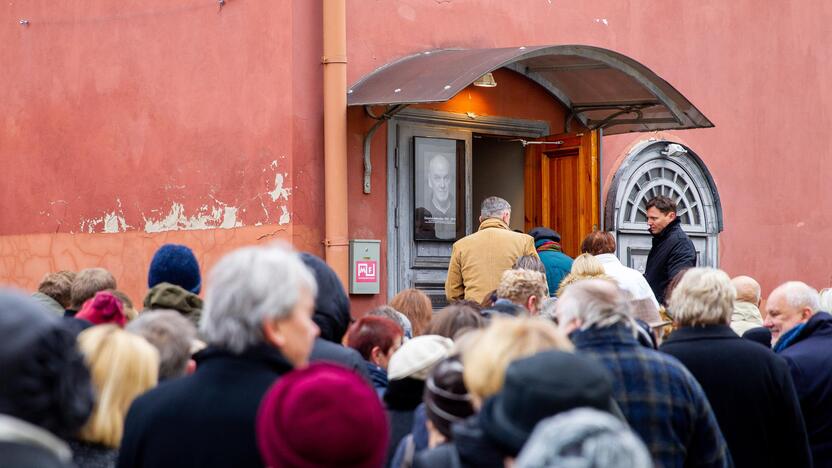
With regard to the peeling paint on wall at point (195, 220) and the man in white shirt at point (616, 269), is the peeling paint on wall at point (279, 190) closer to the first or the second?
the peeling paint on wall at point (195, 220)

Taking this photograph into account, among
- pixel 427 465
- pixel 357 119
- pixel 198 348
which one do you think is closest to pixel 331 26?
pixel 357 119

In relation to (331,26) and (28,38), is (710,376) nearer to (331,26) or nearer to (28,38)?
(331,26)

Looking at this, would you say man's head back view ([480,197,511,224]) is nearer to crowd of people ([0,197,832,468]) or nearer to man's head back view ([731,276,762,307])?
man's head back view ([731,276,762,307])

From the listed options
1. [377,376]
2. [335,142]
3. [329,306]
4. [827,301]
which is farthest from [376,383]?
[335,142]

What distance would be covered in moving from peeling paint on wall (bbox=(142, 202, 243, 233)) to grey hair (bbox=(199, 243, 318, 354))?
22.0ft

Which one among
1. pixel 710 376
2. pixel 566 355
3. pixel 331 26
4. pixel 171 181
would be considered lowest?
pixel 710 376

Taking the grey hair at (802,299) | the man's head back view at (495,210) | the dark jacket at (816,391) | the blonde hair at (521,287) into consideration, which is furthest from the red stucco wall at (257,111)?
the dark jacket at (816,391)

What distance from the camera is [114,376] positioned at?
12.3 feet

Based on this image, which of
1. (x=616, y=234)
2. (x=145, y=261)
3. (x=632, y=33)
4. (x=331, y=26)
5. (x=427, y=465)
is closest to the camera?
(x=427, y=465)

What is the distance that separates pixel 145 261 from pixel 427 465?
24.9ft

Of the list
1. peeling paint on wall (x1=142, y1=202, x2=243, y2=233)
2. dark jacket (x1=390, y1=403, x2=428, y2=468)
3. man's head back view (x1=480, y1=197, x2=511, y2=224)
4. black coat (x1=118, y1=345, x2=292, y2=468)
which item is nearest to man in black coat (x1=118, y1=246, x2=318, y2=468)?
black coat (x1=118, y1=345, x2=292, y2=468)

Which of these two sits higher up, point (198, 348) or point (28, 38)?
point (28, 38)

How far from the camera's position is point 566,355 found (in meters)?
2.93

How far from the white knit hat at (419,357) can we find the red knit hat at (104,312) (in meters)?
1.56
